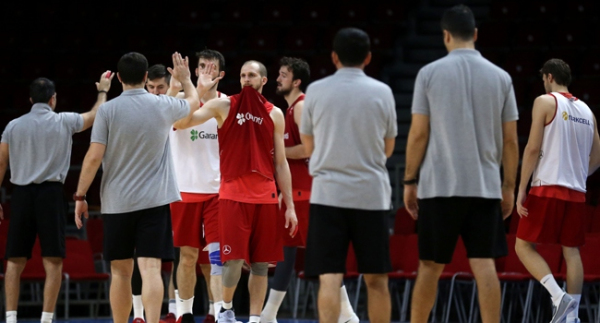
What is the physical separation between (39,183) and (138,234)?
1890 mm

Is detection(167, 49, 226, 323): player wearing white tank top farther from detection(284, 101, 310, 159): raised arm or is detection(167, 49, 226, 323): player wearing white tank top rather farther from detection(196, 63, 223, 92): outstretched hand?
detection(284, 101, 310, 159): raised arm

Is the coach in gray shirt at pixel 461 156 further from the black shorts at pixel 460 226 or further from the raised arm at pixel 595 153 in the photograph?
the raised arm at pixel 595 153

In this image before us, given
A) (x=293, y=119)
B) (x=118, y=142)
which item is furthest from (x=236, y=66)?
(x=118, y=142)

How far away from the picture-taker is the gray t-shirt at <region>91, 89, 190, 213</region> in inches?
250

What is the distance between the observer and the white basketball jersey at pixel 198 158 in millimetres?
7684

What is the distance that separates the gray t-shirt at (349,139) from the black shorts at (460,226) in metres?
0.36

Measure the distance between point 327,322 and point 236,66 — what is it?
8956 millimetres

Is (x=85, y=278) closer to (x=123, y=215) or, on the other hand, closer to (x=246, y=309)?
(x=246, y=309)

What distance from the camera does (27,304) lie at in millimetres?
10672

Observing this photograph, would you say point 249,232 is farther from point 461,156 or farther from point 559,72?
point 559,72

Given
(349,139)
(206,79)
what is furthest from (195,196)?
(349,139)

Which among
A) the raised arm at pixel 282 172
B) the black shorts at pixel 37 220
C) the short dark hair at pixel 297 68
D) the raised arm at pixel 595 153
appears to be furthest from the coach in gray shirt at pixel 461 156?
the black shorts at pixel 37 220

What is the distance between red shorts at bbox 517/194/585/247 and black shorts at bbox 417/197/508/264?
6.25 feet

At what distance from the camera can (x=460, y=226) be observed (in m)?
5.55
